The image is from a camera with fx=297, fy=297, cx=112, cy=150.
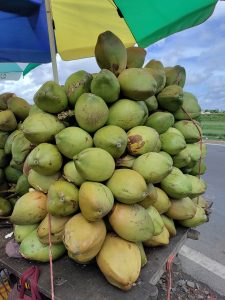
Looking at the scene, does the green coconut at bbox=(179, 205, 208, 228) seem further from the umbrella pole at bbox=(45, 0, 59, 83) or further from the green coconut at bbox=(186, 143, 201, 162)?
the umbrella pole at bbox=(45, 0, 59, 83)

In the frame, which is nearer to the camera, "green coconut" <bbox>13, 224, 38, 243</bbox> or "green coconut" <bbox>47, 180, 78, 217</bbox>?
"green coconut" <bbox>47, 180, 78, 217</bbox>

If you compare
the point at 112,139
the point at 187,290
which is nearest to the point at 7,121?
the point at 112,139

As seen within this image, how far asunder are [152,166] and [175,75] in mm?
778

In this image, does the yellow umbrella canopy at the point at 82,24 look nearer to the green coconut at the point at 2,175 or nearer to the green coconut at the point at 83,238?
the green coconut at the point at 2,175

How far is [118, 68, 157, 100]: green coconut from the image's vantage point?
4.44ft

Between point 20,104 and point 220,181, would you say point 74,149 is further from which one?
point 220,181

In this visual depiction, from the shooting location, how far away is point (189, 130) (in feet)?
5.52

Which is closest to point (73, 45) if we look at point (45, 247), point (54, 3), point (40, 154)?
point (54, 3)

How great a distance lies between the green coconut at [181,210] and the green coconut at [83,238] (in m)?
0.49

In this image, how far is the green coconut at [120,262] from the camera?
1.08m

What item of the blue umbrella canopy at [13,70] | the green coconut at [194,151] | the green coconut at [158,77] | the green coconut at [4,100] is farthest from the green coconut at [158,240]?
the blue umbrella canopy at [13,70]

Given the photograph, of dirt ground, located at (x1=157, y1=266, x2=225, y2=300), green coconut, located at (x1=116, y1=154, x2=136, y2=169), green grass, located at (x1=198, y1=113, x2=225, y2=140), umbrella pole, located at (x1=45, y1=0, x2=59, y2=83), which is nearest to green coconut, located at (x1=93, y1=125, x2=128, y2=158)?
green coconut, located at (x1=116, y1=154, x2=136, y2=169)

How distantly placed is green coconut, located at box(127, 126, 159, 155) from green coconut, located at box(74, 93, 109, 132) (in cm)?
15

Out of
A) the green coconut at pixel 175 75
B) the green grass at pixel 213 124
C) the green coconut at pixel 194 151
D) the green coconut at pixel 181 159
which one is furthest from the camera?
the green grass at pixel 213 124
